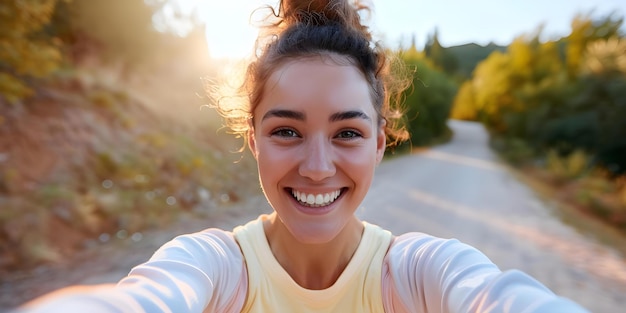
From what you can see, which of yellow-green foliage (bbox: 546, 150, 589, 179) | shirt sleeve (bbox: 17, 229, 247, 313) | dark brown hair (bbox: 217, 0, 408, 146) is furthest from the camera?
yellow-green foliage (bbox: 546, 150, 589, 179)

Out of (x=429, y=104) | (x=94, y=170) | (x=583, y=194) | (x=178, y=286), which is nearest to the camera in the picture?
(x=178, y=286)

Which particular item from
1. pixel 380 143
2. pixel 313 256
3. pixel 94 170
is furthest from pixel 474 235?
pixel 94 170

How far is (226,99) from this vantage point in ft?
6.54

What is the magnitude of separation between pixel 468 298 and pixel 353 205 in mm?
558

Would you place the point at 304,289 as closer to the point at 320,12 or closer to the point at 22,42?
the point at 320,12

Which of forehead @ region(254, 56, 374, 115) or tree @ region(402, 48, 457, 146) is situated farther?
tree @ region(402, 48, 457, 146)

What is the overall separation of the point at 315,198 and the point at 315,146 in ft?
0.64

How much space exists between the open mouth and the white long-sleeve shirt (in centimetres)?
24

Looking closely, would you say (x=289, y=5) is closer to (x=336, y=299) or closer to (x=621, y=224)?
(x=336, y=299)

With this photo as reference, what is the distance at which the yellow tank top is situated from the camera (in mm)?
1388

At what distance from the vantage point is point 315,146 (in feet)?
4.53

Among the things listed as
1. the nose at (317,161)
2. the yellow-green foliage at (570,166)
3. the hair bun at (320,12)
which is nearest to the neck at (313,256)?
the nose at (317,161)

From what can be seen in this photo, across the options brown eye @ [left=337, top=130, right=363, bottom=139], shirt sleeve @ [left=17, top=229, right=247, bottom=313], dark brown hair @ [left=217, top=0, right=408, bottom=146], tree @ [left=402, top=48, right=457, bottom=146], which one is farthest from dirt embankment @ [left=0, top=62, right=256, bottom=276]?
tree @ [left=402, top=48, right=457, bottom=146]

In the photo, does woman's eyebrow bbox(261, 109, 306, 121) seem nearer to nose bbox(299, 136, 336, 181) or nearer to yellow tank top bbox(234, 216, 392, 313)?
nose bbox(299, 136, 336, 181)
